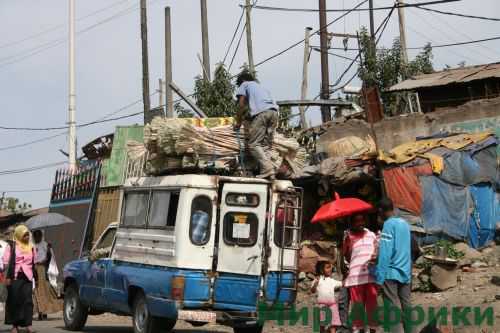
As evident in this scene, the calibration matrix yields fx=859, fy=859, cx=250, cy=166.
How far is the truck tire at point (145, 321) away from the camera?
11.6 metres

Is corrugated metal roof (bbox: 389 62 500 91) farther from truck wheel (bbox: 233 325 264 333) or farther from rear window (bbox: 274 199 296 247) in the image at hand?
truck wheel (bbox: 233 325 264 333)

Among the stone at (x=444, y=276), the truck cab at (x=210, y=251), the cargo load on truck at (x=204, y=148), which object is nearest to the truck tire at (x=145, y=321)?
the truck cab at (x=210, y=251)

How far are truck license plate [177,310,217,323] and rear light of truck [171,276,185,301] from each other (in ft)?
0.62

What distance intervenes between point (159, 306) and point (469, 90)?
15465 mm

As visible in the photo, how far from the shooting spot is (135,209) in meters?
12.4

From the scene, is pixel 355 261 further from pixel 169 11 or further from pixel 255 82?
pixel 169 11

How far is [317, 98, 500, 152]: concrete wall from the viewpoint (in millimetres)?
20234

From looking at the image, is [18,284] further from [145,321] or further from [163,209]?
[163,209]

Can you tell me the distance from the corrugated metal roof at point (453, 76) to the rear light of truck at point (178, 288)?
14543 mm

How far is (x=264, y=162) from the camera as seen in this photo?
12.0 metres

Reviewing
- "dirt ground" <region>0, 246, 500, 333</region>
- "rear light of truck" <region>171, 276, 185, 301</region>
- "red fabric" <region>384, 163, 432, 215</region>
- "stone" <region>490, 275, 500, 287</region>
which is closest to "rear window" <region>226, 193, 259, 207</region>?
"rear light of truck" <region>171, 276, 185, 301</region>

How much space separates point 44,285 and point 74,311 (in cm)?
345

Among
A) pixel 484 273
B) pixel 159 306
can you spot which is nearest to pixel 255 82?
pixel 159 306

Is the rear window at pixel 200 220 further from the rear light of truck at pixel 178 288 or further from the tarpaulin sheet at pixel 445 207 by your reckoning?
the tarpaulin sheet at pixel 445 207
